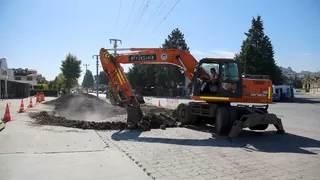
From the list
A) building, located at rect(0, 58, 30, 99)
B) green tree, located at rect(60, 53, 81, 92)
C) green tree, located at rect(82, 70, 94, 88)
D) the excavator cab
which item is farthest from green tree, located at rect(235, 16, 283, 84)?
green tree, located at rect(82, 70, 94, 88)

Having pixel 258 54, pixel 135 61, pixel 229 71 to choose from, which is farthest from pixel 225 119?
pixel 258 54

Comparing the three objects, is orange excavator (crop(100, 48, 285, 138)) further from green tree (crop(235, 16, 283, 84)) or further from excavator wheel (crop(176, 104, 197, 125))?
green tree (crop(235, 16, 283, 84))

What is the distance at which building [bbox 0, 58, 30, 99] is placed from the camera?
125ft

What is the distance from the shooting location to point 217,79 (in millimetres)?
10484

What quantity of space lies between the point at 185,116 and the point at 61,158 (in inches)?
275

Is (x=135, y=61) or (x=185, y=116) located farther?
(x=185, y=116)

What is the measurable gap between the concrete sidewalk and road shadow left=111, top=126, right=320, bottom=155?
4.62 feet

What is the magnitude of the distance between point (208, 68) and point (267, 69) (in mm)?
49394

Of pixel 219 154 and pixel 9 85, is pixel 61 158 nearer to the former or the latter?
pixel 219 154

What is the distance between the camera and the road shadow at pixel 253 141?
8.05 metres

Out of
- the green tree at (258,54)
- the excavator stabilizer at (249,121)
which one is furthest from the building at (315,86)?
the excavator stabilizer at (249,121)

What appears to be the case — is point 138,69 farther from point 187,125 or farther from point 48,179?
point 48,179

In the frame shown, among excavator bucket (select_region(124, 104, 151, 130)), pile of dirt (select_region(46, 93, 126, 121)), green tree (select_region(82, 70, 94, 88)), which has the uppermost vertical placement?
green tree (select_region(82, 70, 94, 88))

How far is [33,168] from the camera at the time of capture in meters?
5.65
